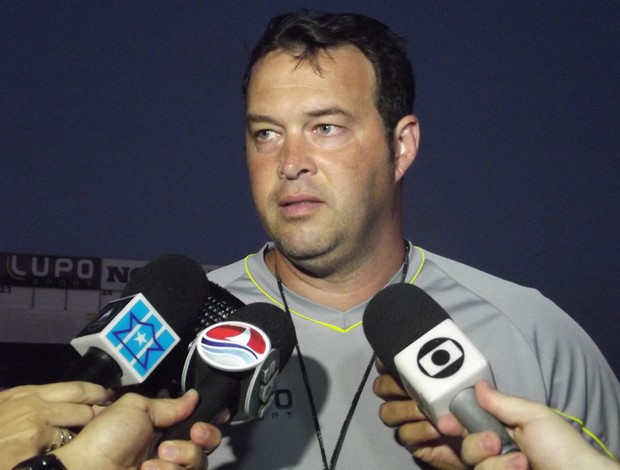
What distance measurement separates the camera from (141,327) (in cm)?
100

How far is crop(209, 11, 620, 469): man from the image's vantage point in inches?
53.0

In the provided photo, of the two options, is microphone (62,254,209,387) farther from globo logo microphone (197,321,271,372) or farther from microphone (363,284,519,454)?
microphone (363,284,519,454)

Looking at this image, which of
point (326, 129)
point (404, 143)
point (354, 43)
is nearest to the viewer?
point (326, 129)

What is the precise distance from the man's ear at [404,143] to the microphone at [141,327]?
711 mm

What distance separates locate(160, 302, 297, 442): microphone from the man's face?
0.52 meters

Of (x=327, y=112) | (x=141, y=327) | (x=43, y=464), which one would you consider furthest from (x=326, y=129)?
(x=43, y=464)

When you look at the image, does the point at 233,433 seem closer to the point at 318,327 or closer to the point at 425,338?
the point at 318,327

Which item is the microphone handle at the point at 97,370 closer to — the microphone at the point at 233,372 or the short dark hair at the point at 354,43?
the microphone at the point at 233,372

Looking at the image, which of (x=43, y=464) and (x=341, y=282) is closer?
(x=43, y=464)

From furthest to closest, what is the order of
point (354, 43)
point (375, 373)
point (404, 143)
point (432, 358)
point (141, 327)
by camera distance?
point (404, 143) → point (354, 43) → point (375, 373) → point (141, 327) → point (432, 358)

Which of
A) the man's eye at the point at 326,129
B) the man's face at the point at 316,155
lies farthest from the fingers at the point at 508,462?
the man's eye at the point at 326,129

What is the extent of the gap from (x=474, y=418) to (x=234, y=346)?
1.04 ft

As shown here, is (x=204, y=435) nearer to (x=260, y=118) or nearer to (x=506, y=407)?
(x=506, y=407)

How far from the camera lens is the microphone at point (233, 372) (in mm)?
889
